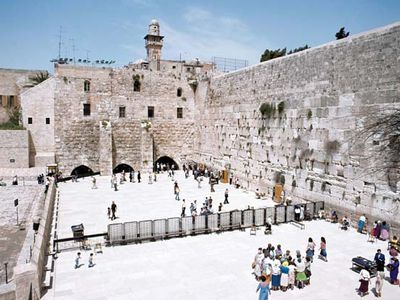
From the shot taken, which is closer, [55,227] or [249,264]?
[249,264]

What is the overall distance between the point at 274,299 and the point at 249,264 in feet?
5.61

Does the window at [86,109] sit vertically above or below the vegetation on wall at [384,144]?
above

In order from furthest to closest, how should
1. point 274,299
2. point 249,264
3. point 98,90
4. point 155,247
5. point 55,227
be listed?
1. point 98,90
2. point 55,227
3. point 155,247
4. point 249,264
5. point 274,299

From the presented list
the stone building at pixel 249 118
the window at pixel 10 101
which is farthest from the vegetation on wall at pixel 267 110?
the window at pixel 10 101

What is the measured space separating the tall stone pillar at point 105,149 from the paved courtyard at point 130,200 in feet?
6.55

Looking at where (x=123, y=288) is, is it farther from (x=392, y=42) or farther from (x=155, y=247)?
(x=392, y=42)

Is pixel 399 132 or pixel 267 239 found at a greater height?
pixel 399 132

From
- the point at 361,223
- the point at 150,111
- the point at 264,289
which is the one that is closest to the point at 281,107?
the point at 361,223

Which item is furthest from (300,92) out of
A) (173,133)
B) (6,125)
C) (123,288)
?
(6,125)

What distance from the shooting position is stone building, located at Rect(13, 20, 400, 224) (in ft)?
39.5

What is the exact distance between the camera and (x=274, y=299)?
7660 mm

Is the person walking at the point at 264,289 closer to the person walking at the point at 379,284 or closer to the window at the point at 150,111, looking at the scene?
the person walking at the point at 379,284

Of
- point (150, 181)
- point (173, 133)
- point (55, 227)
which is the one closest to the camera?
point (55, 227)

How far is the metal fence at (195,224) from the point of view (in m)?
10.8
